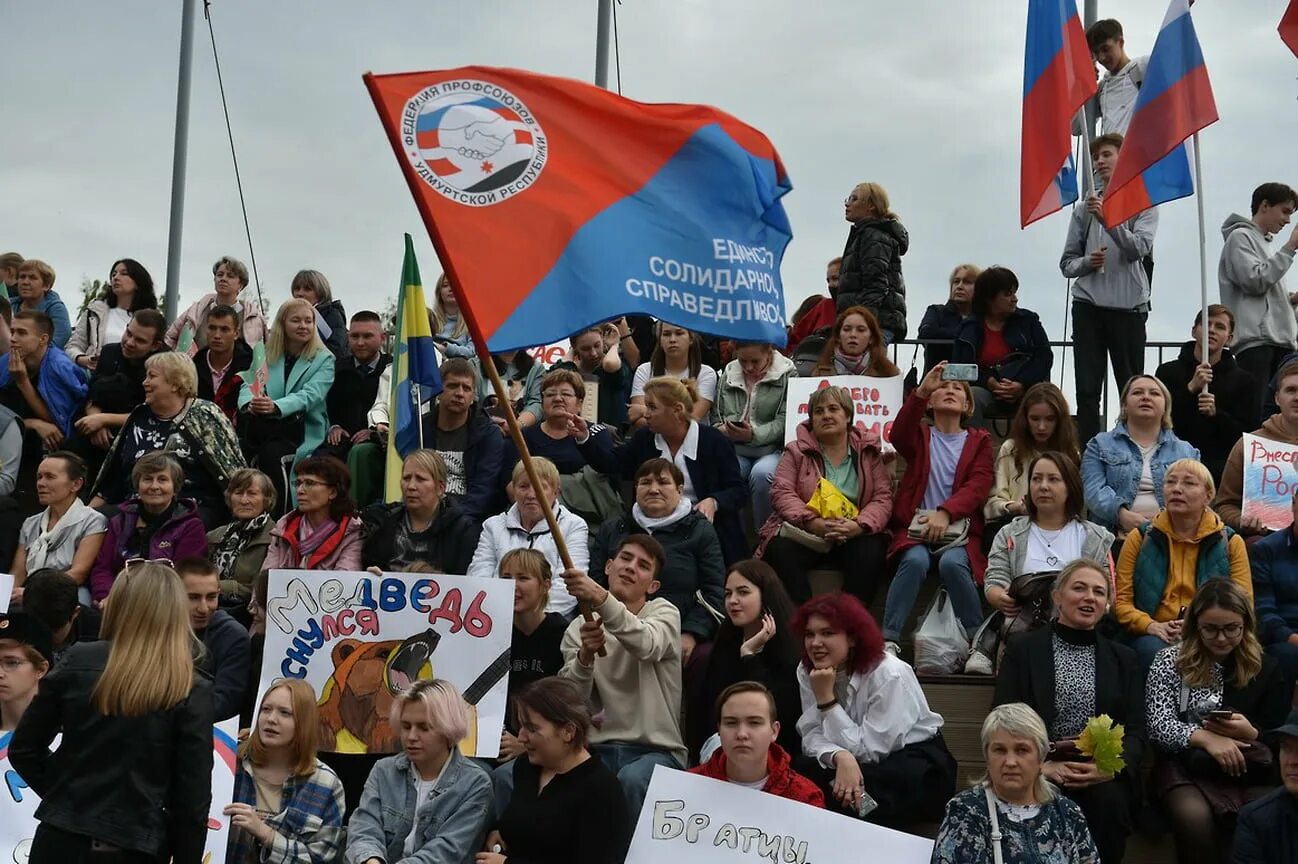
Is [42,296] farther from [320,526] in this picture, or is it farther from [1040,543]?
[1040,543]

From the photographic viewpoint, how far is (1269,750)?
889 centimetres

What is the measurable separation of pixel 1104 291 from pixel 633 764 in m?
6.71

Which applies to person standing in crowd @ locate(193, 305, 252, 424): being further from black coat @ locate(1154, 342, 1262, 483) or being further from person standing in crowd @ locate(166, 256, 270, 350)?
black coat @ locate(1154, 342, 1262, 483)

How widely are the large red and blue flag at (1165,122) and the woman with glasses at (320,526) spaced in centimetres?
601

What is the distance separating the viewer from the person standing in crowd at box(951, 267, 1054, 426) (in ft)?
45.0

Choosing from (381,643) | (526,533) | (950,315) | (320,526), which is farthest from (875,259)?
(381,643)

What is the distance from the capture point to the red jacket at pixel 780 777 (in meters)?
8.15

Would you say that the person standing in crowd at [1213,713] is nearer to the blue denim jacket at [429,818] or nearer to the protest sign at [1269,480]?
the protest sign at [1269,480]

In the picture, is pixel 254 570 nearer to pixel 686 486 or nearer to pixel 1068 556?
pixel 686 486

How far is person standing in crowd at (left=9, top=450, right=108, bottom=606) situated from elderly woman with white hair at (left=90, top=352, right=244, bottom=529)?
2.08ft

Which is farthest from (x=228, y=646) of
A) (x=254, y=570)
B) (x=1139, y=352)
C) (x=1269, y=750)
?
(x=1139, y=352)

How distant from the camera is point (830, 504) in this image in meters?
11.4

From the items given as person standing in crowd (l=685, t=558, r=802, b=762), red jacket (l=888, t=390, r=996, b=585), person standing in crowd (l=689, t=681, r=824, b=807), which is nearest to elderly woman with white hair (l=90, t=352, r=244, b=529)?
person standing in crowd (l=685, t=558, r=802, b=762)

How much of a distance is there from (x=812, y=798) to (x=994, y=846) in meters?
0.89
